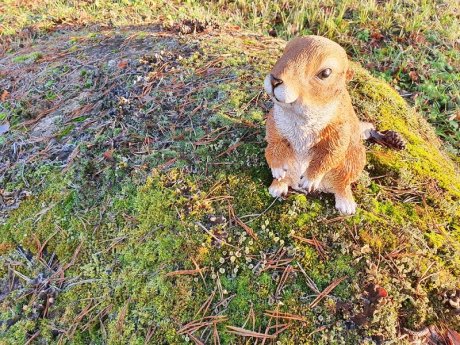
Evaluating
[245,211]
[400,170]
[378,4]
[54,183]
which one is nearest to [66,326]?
[54,183]

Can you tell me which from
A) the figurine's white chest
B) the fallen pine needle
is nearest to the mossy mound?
the fallen pine needle

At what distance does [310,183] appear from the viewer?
2553 millimetres

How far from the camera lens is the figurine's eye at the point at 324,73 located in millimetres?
2098

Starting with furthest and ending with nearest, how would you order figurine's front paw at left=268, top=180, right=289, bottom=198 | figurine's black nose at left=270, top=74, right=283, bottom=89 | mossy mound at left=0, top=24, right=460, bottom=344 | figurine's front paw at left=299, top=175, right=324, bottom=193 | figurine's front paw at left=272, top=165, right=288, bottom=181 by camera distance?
figurine's front paw at left=268, top=180, right=289, bottom=198, figurine's front paw at left=272, top=165, right=288, bottom=181, figurine's front paw at left=299, top=175, right=324, bottom=193, mossy mound at left=0, top=24, right=460, bottom=344, figurine's black nose at left=270, top=74, right=283, bottom=89

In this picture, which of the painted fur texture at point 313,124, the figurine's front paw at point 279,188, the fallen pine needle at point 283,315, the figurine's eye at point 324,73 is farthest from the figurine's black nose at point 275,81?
the fallen pine needle at point 283,315

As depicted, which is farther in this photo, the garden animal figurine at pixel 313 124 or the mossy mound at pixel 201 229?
the mossy mound at pixel 201 229

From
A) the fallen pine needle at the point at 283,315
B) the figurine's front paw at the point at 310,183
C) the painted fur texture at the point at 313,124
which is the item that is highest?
the painted fur texture at the point at 313,124

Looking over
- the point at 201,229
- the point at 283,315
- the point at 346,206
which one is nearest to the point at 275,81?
the point at 346,206

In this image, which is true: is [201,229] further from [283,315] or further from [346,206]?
[346,206]

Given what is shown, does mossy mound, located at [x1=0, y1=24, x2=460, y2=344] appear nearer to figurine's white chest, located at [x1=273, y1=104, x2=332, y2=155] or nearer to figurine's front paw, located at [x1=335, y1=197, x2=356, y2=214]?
figurine's front paw, located at [x1=335, y1=197, x2=356, y2=214]

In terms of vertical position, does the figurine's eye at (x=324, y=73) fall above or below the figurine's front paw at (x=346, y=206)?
above

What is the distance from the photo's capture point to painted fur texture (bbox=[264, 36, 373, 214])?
205 centimetres

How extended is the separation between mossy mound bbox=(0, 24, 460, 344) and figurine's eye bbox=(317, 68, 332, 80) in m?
0.95

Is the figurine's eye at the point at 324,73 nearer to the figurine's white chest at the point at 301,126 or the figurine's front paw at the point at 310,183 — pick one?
the figurine's white chest at the point at 301,126
